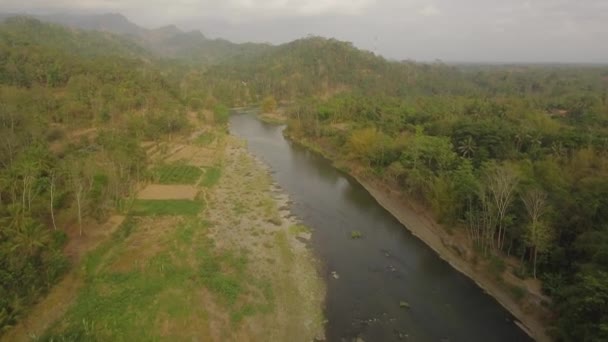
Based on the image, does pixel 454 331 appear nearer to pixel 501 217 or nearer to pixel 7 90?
pixel 501 217

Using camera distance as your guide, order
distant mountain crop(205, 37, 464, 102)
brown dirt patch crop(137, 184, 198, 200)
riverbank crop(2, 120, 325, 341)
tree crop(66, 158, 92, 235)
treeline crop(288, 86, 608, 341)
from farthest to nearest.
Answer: distant mountain crop(205, 37, 464, 102), brown dirt patch crop(137, 184, 198, 200), tree crop(66, 158, 92, 235), treeline crop(288, 86, 608, 341), riverbank crop(2, 120, 325, 341)

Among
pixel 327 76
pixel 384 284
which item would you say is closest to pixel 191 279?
pixel 384 284

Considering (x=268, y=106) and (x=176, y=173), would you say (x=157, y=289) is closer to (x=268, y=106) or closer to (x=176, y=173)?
(x=176, y=173)

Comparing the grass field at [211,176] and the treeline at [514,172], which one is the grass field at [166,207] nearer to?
the grass field at [211,176]

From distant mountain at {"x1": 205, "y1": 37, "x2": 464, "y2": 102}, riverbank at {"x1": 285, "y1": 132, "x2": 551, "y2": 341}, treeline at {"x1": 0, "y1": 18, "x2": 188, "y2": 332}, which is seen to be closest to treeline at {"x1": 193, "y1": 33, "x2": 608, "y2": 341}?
riverbank at {"x1": 285, "y1": 132, "x2": 551, "y2": 341}

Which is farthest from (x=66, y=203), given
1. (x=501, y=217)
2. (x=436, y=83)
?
(x=436, y=83)

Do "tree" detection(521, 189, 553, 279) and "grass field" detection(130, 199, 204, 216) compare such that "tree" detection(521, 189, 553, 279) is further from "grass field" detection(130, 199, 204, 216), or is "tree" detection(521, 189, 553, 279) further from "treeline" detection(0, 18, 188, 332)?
"treeline" detection(0, 18, 188, 332)
